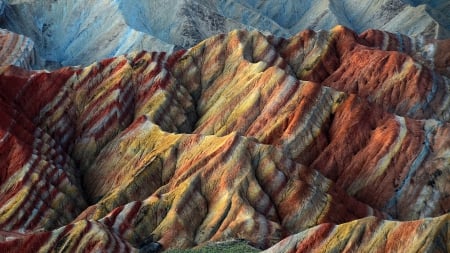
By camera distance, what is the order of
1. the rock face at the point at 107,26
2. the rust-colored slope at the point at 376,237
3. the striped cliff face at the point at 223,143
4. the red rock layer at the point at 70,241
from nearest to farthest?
the rust-colored slope at the point at 376,237
the red rock layer at the point at 70,241
the striped cliff face at the point at 223,143
the rock face at the point at 107,26

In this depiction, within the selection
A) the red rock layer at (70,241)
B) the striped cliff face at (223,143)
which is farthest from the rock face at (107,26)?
the red rock layer at (70,241)

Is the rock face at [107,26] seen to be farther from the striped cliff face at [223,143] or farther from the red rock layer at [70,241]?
the red rock layer at [70,241]

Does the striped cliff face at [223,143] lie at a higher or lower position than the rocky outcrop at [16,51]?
lower

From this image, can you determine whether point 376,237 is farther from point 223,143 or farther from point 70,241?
point 223,143

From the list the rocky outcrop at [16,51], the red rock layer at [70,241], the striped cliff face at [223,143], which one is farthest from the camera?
the rocky outcrop at [16,51]

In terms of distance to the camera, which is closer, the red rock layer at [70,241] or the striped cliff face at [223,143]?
the red rock layer at [70,241]

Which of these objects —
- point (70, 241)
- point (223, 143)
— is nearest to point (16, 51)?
point (223, 143)

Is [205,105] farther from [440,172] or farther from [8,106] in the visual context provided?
[440,172]

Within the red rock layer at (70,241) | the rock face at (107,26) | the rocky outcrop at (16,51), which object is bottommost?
the rock face at (107,26)
